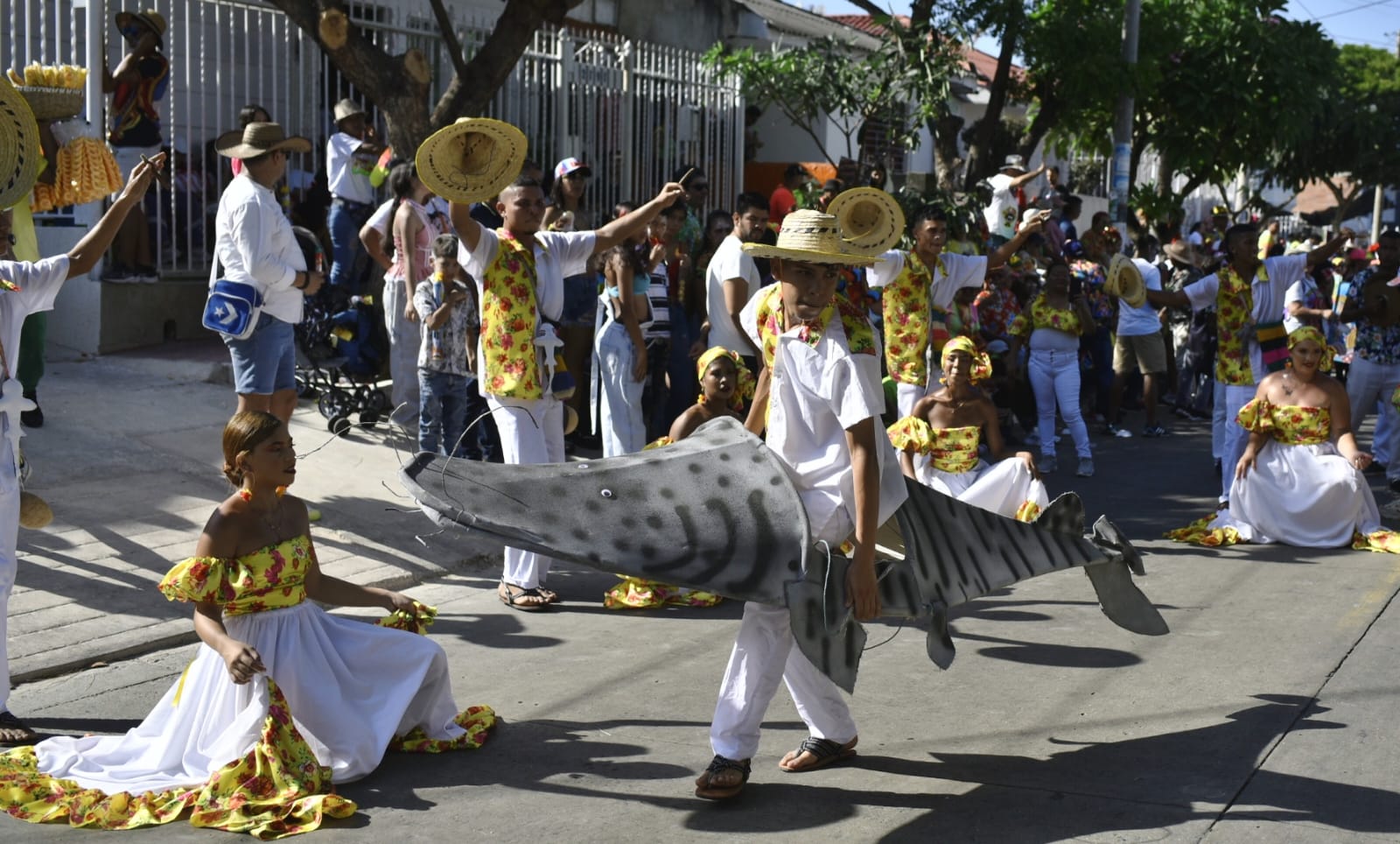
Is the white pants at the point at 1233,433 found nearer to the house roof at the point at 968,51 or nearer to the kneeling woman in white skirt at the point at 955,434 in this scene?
the kneeling woman in white skirt at the point at 955,434

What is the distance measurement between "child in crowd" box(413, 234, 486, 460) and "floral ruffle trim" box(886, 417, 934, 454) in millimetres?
2396

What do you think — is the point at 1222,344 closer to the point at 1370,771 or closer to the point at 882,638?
the point at 882,638

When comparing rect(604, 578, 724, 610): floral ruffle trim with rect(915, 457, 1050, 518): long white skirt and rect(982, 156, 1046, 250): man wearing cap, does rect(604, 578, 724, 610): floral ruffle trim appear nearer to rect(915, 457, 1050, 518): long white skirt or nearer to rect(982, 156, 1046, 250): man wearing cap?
rect(915, 457, 1050, 518): long white skirt

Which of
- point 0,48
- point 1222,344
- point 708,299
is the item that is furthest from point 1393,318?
point 0,48

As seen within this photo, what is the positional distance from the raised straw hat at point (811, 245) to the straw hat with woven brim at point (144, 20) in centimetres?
854

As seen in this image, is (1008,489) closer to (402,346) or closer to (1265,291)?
(1265,291)

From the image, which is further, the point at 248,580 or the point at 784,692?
the point at 784,692

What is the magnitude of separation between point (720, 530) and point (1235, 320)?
23.1ft

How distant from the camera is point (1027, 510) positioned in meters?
8.34

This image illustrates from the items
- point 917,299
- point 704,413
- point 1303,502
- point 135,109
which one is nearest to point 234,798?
point 704,413

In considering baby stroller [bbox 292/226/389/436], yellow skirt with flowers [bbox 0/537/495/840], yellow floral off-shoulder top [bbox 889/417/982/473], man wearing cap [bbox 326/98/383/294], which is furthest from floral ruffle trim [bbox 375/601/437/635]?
man wearing cap [bbox 326/98/383/294]

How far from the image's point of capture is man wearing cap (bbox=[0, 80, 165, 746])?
5.46 meters

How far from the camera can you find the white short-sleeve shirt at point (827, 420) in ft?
16.2

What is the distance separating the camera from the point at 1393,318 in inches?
457
